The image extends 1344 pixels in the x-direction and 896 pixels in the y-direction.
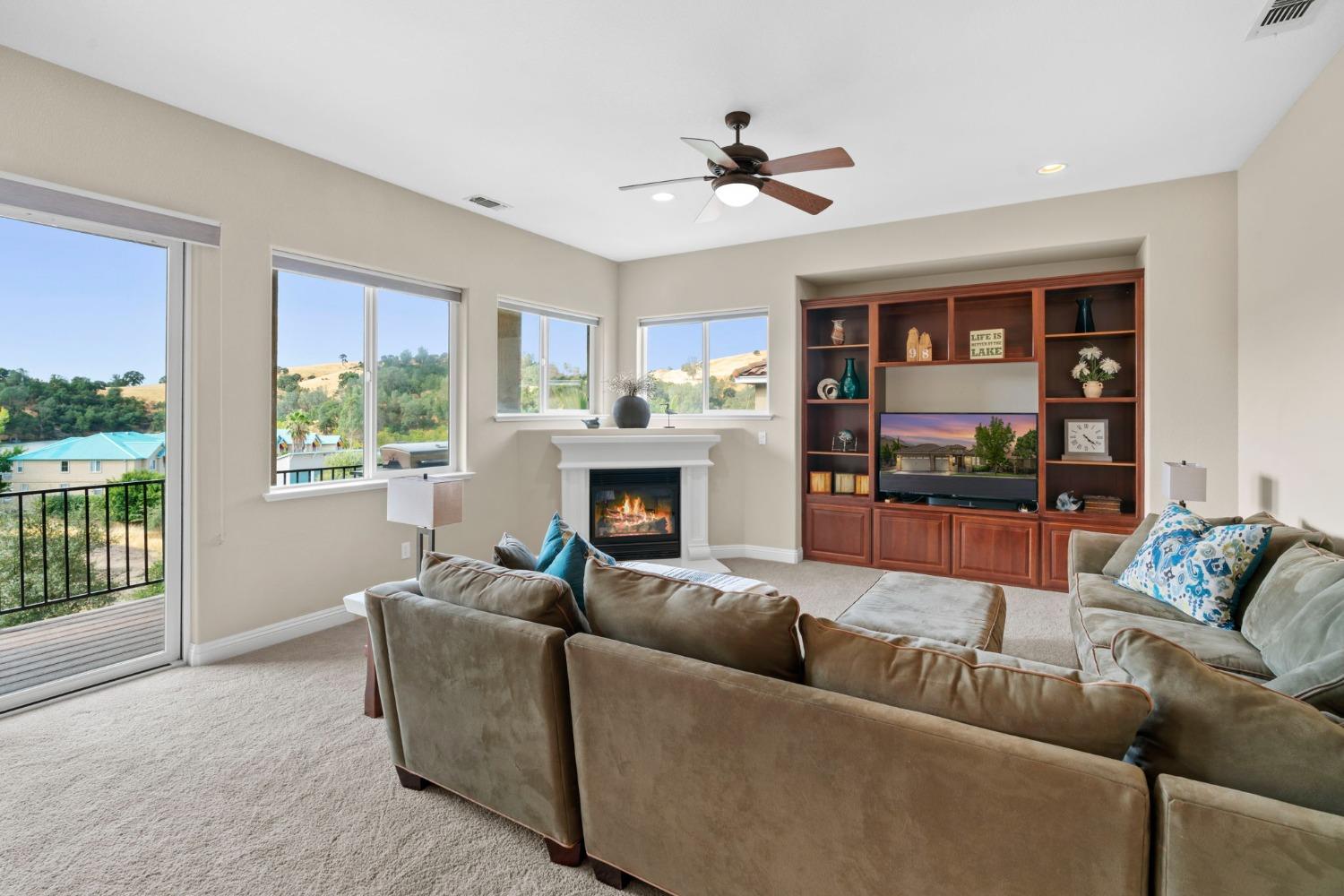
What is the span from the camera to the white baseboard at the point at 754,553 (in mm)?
5617

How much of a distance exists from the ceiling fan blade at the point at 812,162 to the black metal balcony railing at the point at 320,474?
3.11m

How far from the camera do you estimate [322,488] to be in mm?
3900

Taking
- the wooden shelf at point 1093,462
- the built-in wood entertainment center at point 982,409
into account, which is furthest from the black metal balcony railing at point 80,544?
the wooden shelf at point 1093,462

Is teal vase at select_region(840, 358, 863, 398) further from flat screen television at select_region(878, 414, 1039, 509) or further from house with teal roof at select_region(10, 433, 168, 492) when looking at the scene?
house with teal roof at select_region(10, 433, 168, 492)

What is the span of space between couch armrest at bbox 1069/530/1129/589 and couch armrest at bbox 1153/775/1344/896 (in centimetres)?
264

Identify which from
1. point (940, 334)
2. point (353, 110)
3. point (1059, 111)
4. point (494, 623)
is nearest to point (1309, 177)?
point (1059, 111)

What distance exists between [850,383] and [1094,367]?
176cm

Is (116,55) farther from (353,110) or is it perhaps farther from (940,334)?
(940,334)

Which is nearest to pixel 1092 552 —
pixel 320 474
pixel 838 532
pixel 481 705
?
pixel 838 532

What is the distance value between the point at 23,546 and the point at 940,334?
6.01 meters

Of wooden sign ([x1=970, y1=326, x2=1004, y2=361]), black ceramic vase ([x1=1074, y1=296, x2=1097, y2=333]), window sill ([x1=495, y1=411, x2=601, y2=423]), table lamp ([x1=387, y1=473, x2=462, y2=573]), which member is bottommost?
table lamp ([x1=387, y1=473, x2=462, y2=573])

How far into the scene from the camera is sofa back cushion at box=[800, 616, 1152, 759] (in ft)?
3.90

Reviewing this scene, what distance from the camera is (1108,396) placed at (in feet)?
15.6

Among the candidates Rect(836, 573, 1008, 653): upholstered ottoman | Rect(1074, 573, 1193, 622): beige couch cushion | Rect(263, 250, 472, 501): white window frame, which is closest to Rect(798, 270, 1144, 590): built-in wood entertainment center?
Rect(1074, 573, 1193, 622): beige couch cushion
